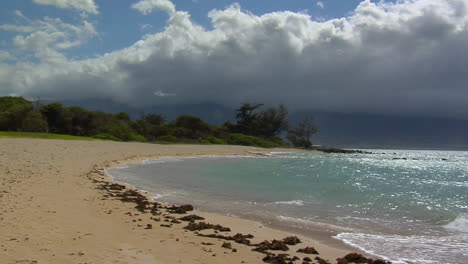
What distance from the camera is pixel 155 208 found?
1195 cm

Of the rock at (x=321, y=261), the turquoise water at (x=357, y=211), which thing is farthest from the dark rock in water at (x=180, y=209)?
the rock at (x=321, y=261)

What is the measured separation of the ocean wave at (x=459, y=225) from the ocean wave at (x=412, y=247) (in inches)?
49.0

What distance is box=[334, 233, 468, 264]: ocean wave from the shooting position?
26.7 ft

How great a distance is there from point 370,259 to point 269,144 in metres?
87.4

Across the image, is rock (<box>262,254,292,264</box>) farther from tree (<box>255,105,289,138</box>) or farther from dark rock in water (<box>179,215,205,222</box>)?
tree (<box>255,105,289,138</box>)

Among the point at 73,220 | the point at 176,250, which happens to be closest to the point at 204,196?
the point at 73,220

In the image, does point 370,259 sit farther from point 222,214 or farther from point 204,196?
point 204,196

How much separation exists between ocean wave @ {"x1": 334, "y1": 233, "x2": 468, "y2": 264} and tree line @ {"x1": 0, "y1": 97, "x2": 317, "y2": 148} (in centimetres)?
6034

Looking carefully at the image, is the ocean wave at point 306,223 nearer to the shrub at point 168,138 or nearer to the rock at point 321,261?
the rock at point 321,261

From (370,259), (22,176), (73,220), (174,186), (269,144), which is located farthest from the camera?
(269,144)

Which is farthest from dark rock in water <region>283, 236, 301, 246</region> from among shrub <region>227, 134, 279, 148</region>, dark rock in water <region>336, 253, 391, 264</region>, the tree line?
shrub <region>227, 134, 279, 148</region>

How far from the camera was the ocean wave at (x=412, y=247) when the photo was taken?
8.12 metres

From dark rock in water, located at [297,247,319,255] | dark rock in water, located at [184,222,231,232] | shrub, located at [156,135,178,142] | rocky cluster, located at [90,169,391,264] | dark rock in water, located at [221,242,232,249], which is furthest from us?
shrub, located at [156,135,178,142]

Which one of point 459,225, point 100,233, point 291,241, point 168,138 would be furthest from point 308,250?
point 168,138
